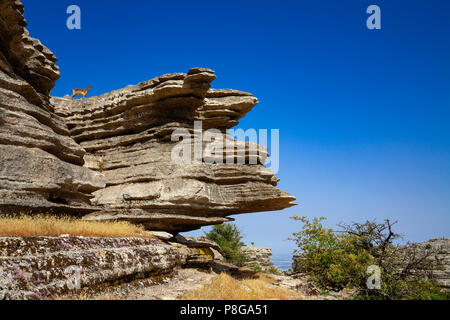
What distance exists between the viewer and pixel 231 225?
39906 millimetres

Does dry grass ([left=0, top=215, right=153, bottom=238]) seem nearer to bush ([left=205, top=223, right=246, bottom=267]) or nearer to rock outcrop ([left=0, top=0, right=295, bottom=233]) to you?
rock outcrop ([left=0, top=0, right=295, bottom=233])

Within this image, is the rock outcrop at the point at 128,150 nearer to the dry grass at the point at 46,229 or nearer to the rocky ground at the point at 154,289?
the dry grass at the point at 46,229

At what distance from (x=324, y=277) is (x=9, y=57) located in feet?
61.9

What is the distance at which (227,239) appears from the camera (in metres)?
38.8

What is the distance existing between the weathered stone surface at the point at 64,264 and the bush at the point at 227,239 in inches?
910

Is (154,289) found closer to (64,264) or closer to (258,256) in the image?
(64,264)

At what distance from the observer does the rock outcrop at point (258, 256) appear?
35.8m

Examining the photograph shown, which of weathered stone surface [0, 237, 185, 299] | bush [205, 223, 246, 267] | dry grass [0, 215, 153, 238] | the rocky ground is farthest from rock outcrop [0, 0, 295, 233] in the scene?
bush [205, 223, 246, 267]

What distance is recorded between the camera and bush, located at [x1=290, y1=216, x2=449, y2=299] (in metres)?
11.5

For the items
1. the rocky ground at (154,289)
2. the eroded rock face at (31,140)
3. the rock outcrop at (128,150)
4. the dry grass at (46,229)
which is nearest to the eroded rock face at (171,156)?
the rock outcrop at (128,150)

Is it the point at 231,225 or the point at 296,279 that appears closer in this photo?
the point at 296,279

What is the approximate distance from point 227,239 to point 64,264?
3218 cm
